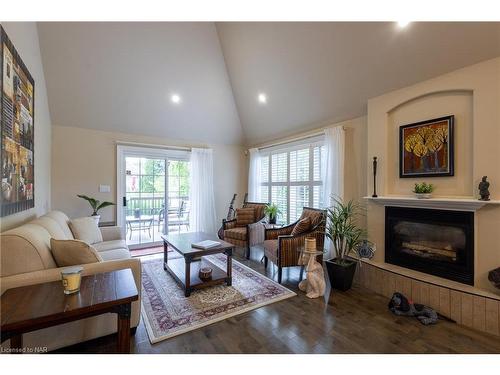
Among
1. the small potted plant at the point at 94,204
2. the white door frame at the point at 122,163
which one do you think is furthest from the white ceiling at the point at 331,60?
the small potted plant at the point at 94,204

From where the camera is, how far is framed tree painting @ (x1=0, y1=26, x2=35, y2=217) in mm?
1798

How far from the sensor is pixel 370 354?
1.75m

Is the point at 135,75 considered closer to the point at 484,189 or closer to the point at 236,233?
the point at 236,233

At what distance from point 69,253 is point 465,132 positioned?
3.79 metres

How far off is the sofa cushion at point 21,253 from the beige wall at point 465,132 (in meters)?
3.49

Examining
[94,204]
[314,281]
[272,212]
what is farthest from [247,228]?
[94,204]

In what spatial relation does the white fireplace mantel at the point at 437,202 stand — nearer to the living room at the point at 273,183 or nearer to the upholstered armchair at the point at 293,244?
the living room at the point at 273,183

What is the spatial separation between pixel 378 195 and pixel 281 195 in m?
2.17

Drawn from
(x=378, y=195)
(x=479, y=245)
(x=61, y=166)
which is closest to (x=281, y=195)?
(x=378, y=195)

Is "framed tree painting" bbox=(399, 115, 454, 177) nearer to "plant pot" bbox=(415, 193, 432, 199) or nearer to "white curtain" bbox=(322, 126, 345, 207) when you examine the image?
"plant pot" bbox=(415, 193, 432, 199)

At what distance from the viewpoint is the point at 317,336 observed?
1.96 m

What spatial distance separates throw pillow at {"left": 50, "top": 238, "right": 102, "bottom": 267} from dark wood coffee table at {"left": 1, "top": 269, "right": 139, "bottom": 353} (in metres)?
0.26

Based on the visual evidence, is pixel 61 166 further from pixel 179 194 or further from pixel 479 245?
pixel 479 245

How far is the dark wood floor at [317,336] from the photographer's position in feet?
5.93
